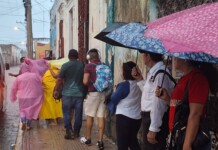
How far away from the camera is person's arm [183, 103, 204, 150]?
10.7ft

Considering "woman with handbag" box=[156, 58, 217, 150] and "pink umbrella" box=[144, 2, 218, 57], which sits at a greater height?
"pink umbrella" box=[144, 2, 218, 57]

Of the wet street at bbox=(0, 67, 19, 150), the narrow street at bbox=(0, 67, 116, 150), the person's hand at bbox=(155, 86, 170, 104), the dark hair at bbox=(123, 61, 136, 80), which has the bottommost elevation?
the wet street at bbox=(0, 67, 19, 150)

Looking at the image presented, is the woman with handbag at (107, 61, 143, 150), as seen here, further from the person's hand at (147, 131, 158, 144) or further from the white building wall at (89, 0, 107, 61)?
the white building wall at (89, 0, 107, 61)

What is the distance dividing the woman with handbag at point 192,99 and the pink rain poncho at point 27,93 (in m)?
5.87

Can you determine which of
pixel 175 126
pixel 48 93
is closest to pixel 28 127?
pixel 48 93

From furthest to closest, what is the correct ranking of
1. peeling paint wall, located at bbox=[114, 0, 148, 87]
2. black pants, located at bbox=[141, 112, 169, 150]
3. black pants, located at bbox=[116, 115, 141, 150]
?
1. peeling paint wall, located at bbox=[114, 0, 148, 87]
2. black pants, located at bbox=[116, 115, 141, 150]
3. black pants, located at bbox=[141, 112, 169, 150]

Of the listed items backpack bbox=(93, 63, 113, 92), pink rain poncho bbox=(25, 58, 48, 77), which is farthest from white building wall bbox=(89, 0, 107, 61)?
backpack bbox=(93, 63, 113, 92)

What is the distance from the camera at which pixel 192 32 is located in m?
2.55

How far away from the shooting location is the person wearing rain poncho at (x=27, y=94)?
8.95 metres

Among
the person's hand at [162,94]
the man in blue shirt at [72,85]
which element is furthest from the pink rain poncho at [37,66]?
the person's hand at [162,94]

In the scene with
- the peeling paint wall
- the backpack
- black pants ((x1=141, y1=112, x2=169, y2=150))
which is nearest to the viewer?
black pants ((x1=141, y1=112, x2=169, y2=150))

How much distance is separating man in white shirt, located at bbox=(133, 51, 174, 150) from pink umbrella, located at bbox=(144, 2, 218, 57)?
117 cm

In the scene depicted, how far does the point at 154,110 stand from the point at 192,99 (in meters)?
0.67

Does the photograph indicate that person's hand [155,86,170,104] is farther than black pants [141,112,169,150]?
No
